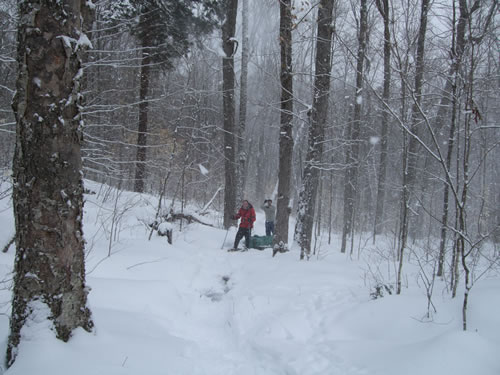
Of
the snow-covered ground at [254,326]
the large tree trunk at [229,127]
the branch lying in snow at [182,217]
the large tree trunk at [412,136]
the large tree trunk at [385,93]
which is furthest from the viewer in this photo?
the large tree trunk at [229,127]

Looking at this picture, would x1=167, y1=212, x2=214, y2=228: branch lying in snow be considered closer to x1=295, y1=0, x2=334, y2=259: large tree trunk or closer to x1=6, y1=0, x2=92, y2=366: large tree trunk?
x1=295, y1=0, x2=334, y2=259: large tree trunk

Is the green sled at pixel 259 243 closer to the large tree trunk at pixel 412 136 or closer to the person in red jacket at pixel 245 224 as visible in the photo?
the person in red jacket at pixel 245 224

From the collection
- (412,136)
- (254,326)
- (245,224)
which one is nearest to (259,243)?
(245,224)

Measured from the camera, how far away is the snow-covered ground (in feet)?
6.83

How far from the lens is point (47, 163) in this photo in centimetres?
181

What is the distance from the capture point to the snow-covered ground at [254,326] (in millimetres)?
2082

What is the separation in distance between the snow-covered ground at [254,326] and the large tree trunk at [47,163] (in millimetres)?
226

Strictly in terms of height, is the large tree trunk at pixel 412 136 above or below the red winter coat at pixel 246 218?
above

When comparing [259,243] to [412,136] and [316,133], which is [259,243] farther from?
[412,136]

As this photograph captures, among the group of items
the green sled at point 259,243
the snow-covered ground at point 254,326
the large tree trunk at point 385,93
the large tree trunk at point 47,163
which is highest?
the large tree trunk at point 385,93

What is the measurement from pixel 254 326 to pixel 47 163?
8.77ft

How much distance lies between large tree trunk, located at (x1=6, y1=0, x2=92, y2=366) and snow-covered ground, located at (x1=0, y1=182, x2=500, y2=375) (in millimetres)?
226

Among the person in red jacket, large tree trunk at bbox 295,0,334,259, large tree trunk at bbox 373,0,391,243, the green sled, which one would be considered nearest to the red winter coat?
the person in red jacket

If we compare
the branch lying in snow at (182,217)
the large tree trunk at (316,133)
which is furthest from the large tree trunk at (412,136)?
the branch lying in snow at (182,217)
